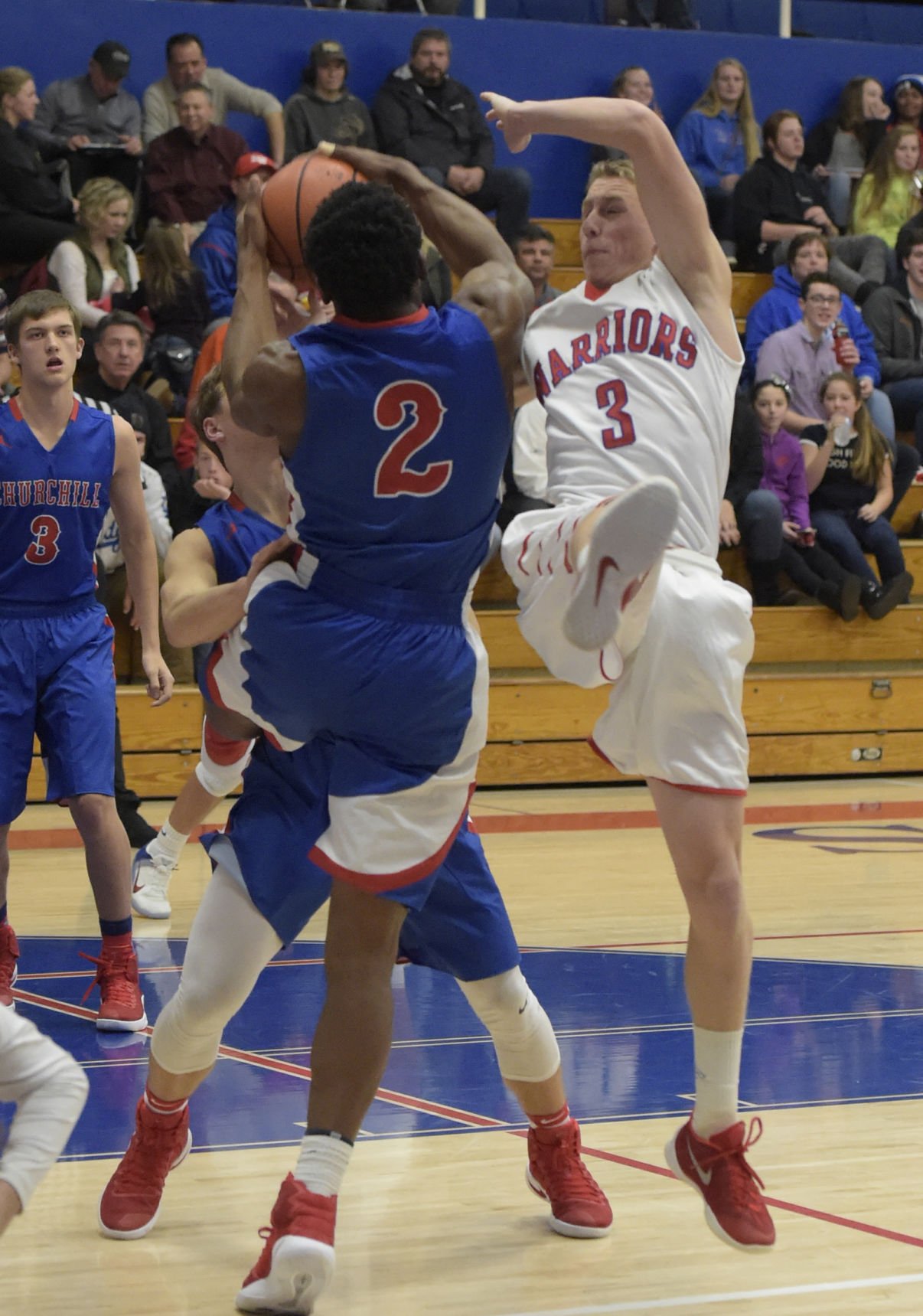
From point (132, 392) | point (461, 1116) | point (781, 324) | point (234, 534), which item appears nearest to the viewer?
point (234, 534)

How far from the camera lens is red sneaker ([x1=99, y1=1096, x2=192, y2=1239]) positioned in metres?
3.41

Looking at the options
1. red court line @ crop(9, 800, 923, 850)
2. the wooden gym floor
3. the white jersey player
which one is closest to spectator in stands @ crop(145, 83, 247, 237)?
red court line @ crop(9, 800, 923, 850)

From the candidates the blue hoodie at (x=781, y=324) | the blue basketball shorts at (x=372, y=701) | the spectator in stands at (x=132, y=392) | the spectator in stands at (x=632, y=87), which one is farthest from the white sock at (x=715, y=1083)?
the spectator in stands at (x=632, y=87)

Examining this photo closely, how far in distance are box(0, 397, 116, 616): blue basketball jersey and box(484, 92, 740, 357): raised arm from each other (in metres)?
2.13

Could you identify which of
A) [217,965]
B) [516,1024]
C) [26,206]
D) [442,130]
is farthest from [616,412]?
[442,130]

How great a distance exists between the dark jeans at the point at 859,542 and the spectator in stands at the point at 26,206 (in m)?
4.57

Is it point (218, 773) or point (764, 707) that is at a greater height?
point (218, 773)

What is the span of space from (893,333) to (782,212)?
1196mm

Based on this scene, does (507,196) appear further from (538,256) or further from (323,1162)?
(323,1162)

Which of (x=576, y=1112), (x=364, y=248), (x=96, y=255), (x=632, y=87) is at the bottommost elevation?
(x=576, y=1112)

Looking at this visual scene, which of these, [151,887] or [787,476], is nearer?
[151,887]

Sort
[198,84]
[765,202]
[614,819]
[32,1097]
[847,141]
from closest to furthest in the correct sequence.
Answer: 1. [32,1097]
2. [614,819]
3. [198,84]
4. [765,202]
5. [847,141]

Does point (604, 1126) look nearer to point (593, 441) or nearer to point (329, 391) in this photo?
point (593, 441)

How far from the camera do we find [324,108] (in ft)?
38.2
